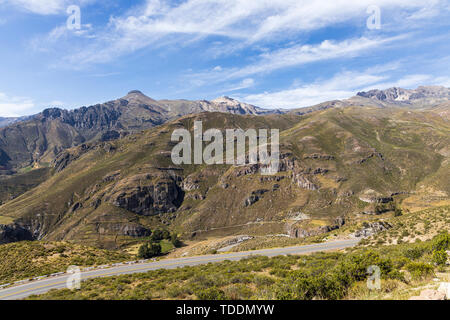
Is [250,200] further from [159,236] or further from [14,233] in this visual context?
[14,233]

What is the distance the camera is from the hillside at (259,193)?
→ 390ft

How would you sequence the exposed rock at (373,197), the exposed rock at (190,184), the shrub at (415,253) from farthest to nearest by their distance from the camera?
the exposed rock at (190,184), the exposed rock at (373,197), the shrub at (415,253)

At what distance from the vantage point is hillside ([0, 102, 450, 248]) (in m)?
119

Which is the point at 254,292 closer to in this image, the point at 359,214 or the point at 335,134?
the point at 359,214

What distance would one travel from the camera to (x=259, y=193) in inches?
5846


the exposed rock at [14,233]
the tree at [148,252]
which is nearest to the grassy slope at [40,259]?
the tree at [148,252]

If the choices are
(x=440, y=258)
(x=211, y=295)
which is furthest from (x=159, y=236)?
(x=440, y=258)

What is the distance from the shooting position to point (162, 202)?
557 ft

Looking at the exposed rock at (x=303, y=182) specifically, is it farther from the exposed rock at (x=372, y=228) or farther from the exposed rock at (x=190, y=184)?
the exposed rock at (x=372, y=228)

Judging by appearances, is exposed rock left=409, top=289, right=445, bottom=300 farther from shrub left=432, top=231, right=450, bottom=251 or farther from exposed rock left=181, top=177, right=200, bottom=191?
exposed rock left=181, top=177, right=200, bottom=191

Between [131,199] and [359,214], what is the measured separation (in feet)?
450

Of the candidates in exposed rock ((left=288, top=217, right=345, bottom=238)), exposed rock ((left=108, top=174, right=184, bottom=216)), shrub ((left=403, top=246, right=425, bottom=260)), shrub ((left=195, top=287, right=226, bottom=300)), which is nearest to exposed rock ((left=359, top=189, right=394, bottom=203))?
exposed rock ((left=288, top=217, right=345, bottom=238))
